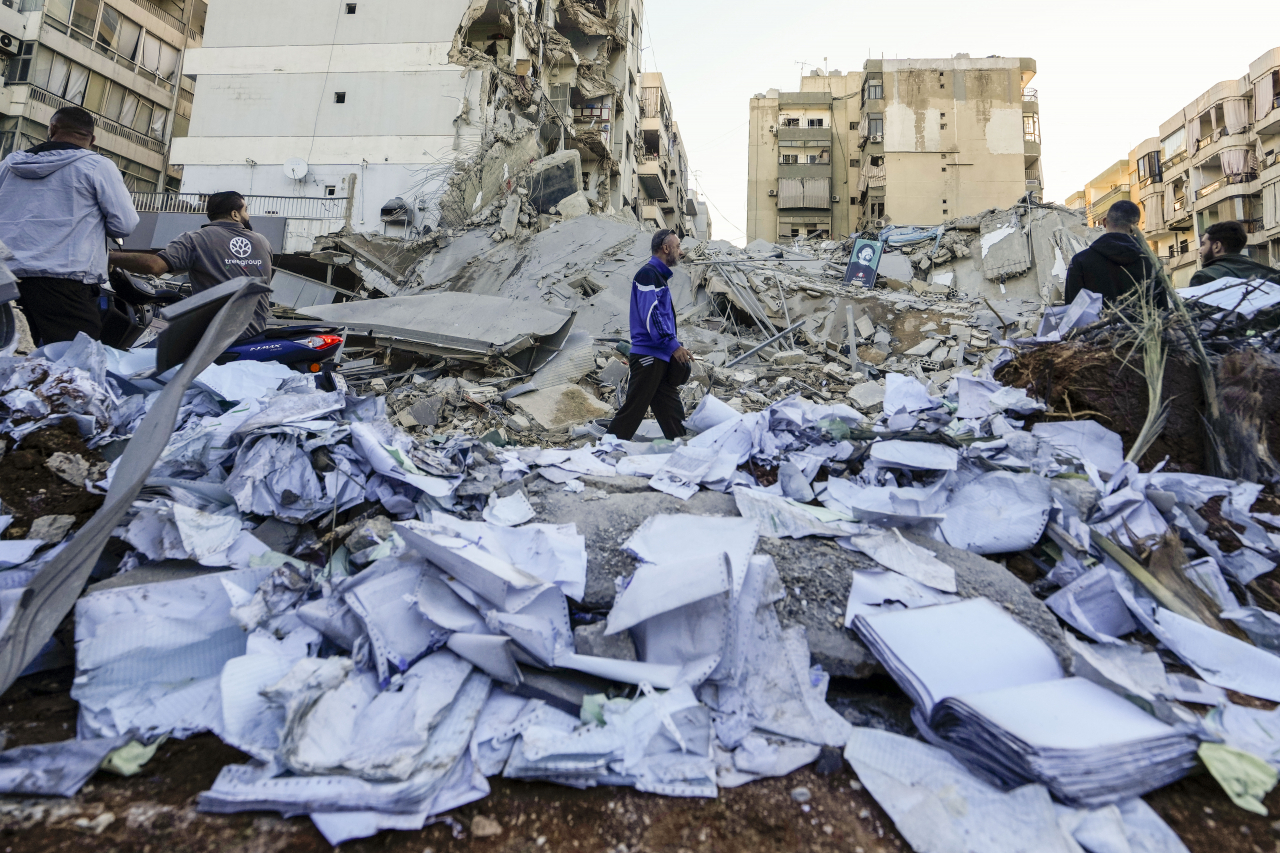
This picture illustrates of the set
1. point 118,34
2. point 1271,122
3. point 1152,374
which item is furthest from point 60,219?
point 1271,122

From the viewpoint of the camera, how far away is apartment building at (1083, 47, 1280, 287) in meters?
26.5

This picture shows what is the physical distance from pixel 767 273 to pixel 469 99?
14.2 m

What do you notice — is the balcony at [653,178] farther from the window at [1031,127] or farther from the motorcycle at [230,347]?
the motorcycle at [230,347]

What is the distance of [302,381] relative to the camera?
330 centimetres

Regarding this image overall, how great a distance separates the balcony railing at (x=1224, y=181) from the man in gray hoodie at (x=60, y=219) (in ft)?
126

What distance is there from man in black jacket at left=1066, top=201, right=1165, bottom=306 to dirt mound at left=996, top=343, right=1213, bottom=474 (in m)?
0.71

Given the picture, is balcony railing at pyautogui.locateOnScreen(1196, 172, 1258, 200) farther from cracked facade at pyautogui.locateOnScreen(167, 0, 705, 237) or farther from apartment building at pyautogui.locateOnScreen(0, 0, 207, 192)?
apartment building at pyautogui.locateOnScreen(0, 0, 207, 192)

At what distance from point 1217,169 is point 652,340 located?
3841 centimetres

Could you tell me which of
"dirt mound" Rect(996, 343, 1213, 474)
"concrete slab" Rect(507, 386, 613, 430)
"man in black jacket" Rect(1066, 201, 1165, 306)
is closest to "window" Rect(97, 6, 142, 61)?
"concrete slab" Rect(507, 386, 613, 430)

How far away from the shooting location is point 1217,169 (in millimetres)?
29516

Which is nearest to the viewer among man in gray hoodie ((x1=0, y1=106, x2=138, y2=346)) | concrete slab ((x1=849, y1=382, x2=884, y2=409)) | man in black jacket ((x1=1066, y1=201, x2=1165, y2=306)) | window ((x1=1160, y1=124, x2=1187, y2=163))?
man in gray hoodie ((x1=0, y1=106, x2=138, y2=346))

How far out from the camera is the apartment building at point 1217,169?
86.8 feet

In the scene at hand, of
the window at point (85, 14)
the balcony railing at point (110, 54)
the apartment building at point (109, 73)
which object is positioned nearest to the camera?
the apartment building at point (109, 73)

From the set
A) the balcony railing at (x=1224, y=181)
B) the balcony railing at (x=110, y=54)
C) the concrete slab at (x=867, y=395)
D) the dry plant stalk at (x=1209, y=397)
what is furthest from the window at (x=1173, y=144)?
the balcony railing at (x=110, y=54)
